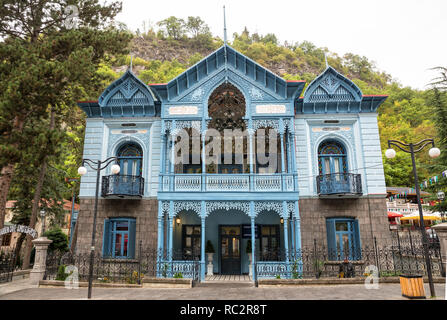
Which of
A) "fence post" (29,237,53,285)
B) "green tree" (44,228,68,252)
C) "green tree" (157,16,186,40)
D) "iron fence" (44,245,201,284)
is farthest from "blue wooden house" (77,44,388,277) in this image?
"green tree" (157,16,186,40)

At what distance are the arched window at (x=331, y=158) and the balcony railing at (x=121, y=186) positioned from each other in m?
10.5

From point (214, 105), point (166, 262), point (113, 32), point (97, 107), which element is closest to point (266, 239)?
point (166, 262)

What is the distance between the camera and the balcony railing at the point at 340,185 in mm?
15224

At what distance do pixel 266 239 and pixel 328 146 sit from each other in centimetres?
684

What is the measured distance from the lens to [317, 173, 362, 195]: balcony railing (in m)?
15.2

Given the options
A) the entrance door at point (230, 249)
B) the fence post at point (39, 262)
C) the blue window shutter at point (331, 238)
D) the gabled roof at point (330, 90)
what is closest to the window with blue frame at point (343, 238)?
the blue window shutter at point (331, 238)

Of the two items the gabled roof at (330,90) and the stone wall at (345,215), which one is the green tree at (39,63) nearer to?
the gabled roof at (330,90)

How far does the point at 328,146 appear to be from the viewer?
17.0 meters

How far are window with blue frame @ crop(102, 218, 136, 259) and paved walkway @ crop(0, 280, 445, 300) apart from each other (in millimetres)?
3219

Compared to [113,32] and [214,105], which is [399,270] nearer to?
[214,105]

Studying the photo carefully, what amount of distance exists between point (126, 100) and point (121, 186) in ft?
17.2

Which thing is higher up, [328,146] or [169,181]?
[328,146]

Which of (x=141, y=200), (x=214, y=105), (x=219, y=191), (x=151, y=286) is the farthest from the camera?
(x=214, y=105)

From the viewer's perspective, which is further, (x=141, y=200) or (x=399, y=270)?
(x=141, y=200)
